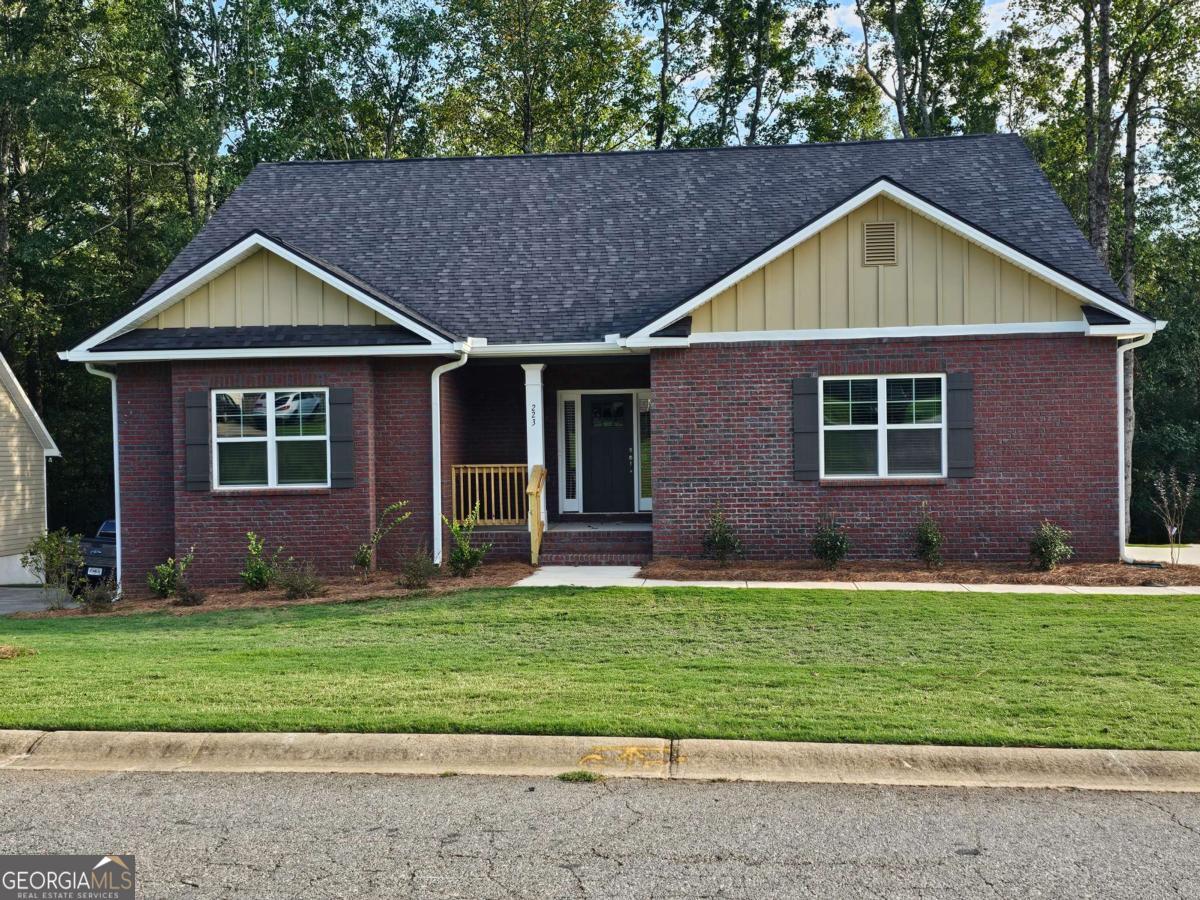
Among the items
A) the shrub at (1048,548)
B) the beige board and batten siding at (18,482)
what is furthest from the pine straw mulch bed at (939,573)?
the beige board and batten siding at (18,482)

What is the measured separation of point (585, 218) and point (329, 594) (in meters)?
7.98

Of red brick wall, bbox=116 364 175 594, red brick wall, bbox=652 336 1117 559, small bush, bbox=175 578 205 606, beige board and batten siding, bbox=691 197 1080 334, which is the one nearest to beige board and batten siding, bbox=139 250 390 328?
red brick wall, bbox=116 364 175 594

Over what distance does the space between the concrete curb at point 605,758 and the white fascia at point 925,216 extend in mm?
8716

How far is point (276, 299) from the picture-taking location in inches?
574

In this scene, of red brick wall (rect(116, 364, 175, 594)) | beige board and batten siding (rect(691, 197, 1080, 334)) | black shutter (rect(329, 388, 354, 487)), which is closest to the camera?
beige board and batten siding (rect(691, 197, 1080, 334))

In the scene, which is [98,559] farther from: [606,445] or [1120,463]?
[1120,463]

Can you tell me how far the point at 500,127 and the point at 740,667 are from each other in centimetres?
2885

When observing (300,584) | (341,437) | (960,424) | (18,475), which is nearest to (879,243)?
(960,424)

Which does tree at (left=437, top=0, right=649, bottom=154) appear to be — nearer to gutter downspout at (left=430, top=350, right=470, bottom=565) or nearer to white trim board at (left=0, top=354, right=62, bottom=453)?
white trim board at (left=0, top=354, right=62, bottom=453)

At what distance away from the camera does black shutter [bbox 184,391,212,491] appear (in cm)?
1445

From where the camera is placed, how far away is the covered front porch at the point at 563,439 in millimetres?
15883

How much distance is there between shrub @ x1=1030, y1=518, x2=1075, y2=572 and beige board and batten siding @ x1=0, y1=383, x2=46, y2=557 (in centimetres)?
2142

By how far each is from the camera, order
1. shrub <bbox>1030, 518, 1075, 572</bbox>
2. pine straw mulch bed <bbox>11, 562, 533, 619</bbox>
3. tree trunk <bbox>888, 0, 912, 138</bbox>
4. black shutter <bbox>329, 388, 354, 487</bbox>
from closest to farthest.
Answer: pine straw mulch bed <bbox>11, 562, 533, 619</bbox> < shrub <bbox>1030, 518, 1075, 572</bbox> < black shutter <bbox>329, 388, 354, 487</bbox> < tree trunk <bbox>888, 0, 912, 138</bbox>

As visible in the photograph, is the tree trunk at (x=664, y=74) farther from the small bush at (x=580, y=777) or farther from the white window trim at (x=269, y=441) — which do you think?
the small bush at (x=580, y=777)
